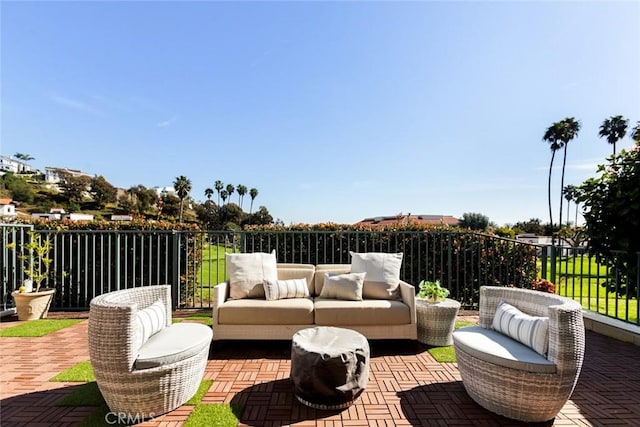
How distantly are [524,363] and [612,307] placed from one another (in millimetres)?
5342

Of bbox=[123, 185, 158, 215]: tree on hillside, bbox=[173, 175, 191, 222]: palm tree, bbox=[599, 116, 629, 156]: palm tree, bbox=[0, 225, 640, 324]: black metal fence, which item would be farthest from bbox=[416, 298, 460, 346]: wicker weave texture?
bbox=[123, 185, 158, 215]: tree on hillside

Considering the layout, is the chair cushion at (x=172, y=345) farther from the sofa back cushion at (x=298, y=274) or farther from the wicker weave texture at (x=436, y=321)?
the wicker weave texture at (x=436, y=321)

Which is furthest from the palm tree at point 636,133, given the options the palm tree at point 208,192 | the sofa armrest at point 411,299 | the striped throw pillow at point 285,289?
the palm tree at point 208,192

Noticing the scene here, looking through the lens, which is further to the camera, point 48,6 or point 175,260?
point 175,260

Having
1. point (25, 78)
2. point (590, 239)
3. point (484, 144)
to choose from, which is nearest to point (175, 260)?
point (25, 78)

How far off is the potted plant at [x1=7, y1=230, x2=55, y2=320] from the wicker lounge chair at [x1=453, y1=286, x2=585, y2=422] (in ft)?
17.8

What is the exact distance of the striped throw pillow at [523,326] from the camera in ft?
6.54

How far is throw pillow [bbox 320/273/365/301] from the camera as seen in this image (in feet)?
11.4

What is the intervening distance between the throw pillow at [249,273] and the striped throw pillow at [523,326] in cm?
239

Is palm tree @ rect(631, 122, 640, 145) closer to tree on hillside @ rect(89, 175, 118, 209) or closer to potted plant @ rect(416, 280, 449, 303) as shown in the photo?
potted plant @ rect(416, 280, 449, 303)

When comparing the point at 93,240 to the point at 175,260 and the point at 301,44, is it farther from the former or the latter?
the point at 301,44

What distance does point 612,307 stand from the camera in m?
5.39

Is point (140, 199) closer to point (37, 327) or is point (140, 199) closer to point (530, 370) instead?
point (37, 327)

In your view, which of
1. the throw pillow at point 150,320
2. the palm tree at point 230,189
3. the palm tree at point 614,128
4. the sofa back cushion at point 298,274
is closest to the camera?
the throw pillow at point 150,320
